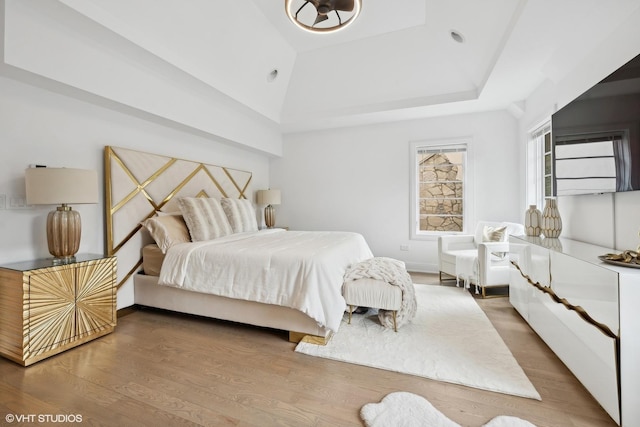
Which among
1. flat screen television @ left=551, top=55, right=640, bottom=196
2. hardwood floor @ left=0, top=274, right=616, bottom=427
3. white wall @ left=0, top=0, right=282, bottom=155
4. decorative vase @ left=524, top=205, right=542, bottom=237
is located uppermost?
white wall @ left=0, top=0, right=282, bottom=155

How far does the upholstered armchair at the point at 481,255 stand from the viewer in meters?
3.25

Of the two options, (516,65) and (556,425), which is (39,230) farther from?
(516,65)

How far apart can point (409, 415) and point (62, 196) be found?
9.14 feet

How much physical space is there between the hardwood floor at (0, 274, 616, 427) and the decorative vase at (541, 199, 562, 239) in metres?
0.99

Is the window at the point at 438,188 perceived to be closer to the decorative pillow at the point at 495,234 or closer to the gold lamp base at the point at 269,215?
the decorative pillow at the point at 495,234

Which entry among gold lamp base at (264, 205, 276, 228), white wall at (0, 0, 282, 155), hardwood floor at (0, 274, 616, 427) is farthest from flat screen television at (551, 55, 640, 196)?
gold lamp base at (264, 205, 276, 228)

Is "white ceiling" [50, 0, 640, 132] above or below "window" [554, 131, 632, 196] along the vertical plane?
above

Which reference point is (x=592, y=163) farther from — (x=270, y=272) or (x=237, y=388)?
(x=237, y=388)

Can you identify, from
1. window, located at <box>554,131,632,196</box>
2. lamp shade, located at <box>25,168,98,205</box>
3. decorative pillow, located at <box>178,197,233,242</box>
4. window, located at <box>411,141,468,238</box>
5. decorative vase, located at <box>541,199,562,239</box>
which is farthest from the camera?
window, located at <box>411,141,468,238</box>

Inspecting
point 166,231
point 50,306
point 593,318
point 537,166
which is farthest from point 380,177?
point 50,306

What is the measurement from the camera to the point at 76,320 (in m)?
2.19

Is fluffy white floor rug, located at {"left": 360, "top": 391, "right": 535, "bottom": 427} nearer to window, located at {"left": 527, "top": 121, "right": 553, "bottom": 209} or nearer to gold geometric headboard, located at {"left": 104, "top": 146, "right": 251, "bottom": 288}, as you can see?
gold geometric headboard, located at {"left": 104, "top": 146, "right": 251, "bottom": 288}

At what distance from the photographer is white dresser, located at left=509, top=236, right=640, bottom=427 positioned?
1.28m

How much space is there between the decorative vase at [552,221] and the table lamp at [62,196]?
13.0ft
